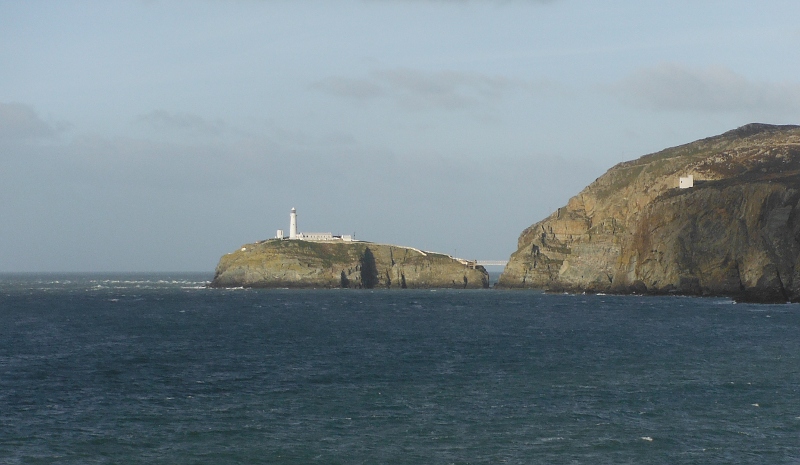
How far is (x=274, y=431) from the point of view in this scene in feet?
128

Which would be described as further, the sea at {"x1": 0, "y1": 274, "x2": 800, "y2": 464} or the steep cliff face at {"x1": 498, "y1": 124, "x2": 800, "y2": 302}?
the steep cliff face at {"x1": 498, "y1": 124, "x2": 800, "y2": 302}

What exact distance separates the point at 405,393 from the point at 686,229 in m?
93.4

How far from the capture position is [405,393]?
A: 47938 mm

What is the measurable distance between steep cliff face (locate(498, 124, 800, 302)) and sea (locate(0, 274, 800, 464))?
29817 millimetres

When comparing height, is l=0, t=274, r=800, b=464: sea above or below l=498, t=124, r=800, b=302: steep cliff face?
below

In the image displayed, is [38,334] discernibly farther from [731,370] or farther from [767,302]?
[767,302]

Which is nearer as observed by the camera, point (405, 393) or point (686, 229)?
point (405, 393)

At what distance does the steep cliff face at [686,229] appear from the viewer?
11900 centimetres

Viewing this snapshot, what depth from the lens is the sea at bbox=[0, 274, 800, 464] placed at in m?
36.1

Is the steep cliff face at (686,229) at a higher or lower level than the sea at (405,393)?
higher

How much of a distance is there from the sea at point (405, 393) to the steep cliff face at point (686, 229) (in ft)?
97.8

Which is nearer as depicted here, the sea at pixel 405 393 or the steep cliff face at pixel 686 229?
the sea at pixel 405 393

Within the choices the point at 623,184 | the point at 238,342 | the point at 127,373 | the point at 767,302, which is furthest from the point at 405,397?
the point at 623,184

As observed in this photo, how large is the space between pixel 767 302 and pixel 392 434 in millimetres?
88520
